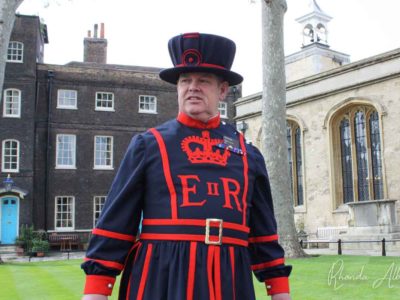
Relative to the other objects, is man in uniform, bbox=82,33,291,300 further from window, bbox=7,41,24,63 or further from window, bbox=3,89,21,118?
window, bbox=7,41,24,63

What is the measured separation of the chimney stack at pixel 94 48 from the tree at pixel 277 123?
22.2 meters

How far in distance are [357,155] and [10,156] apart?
16.4m

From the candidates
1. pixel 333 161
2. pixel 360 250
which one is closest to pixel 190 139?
pixel 360 250

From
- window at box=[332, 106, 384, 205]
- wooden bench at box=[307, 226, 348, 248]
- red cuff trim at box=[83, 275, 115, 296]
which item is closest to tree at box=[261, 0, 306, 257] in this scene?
wooden bench at box=[307, 226, 348, 248]

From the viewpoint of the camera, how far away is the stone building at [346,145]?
19828 millimetres

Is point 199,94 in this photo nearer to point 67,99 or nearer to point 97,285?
point 97,285

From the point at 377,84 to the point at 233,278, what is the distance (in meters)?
19.6

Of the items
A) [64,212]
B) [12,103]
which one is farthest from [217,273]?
[12,103]

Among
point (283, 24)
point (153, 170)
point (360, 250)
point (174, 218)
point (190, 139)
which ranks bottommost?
point (360, 250)

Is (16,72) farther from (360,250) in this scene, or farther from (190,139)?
(190,139)

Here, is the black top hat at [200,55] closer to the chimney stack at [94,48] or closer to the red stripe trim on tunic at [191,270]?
the red stripe trim on tunic at [191,270]

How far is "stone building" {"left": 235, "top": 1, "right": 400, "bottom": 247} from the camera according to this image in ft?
65.1

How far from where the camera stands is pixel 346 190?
22625 millimetres

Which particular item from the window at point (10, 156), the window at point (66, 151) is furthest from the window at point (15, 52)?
the window at point (66, 151)
